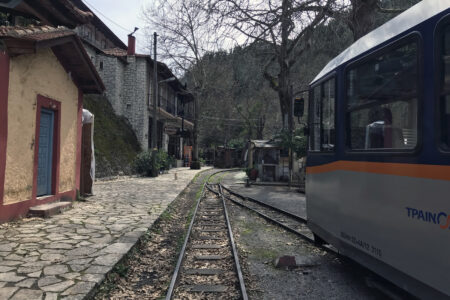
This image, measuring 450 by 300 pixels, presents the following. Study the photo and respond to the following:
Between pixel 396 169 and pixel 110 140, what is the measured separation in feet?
64.5

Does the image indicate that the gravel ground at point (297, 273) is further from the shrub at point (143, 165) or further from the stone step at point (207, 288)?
the shrub at point (143, 165)

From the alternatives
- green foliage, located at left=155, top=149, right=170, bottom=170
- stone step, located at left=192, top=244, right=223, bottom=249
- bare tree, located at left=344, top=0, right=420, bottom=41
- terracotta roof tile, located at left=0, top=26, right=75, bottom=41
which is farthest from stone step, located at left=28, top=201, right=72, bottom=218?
green foliage, located at left=155, top=149, right=170, bottom=170

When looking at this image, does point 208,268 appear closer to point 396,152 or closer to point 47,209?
point 396,152

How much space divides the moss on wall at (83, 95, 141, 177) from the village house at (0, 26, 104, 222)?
27.0ft

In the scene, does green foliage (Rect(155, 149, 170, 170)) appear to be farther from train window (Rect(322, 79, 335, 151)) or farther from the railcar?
the railcar

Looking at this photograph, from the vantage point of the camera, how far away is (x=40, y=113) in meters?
7.82

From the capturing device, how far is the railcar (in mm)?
2584

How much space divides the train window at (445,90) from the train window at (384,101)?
0.91ft

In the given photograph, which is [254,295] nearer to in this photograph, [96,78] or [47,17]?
[47,17]

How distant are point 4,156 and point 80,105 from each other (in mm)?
3980

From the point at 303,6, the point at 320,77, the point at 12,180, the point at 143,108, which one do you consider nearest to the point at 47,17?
the point at 12,180

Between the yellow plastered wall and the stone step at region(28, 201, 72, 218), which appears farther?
the stone step at region(28, 201, 72, 218)

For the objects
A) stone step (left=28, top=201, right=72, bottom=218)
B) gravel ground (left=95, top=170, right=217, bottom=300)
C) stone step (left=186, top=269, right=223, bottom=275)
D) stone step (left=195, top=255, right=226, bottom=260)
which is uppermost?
stone step (left=28, top=201, right=72, bottom=218)

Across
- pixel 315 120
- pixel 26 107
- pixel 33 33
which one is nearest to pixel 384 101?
pixel 315 120
